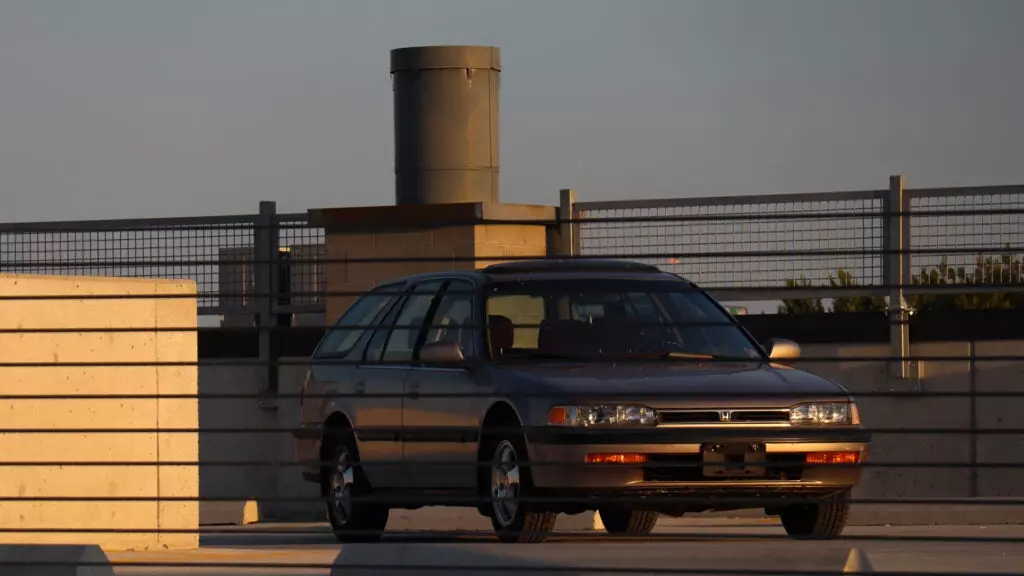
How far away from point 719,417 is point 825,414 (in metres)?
0.60

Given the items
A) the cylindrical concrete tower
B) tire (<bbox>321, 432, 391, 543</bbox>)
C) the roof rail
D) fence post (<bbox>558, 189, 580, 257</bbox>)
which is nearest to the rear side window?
tire (<bbox>321, 432, 391, 543</bbox>)

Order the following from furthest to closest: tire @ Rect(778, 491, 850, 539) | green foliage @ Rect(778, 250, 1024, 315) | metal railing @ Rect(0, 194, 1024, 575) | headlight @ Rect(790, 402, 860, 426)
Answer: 1. green foliage @ Rect(778, 250, 1024, 315)
2. tire @ Rect(778, 491, 850, 539)
3. headlight @ Rect(790, 402, 860, 426)
4. metal railing @ Rect(0, 194, 1024, 575)

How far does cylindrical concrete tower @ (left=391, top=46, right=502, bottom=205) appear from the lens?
1619cm

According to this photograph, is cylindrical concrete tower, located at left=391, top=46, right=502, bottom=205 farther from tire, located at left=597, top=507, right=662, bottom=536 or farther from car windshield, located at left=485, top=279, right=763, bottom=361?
car windshield, located at left=485, top=279, right=763, bottom=361

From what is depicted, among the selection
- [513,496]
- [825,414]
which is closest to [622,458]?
[513,496]

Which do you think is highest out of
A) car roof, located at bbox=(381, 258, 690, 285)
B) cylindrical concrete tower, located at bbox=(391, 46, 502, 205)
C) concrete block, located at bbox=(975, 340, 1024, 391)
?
cylindrical concrete tower, located at bbox=(391, 46, 502, 205)

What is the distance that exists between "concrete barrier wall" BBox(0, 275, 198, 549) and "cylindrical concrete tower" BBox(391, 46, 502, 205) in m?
5.47

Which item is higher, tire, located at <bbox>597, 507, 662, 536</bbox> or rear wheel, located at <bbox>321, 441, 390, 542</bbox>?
rear wheel, located at <bbox>321, 441, 390, 542</bbox>

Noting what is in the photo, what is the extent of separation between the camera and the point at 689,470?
25.2 ft

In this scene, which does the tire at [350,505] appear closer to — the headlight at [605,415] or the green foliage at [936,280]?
the headlight at [605,415]

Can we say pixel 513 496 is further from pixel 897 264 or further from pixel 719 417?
pixel 897 264

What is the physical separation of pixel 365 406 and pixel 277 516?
7923mm

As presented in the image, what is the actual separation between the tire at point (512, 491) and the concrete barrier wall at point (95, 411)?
6.26ft

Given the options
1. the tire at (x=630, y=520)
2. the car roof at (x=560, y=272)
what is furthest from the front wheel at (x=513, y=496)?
the tire at (x=630, y=520)
